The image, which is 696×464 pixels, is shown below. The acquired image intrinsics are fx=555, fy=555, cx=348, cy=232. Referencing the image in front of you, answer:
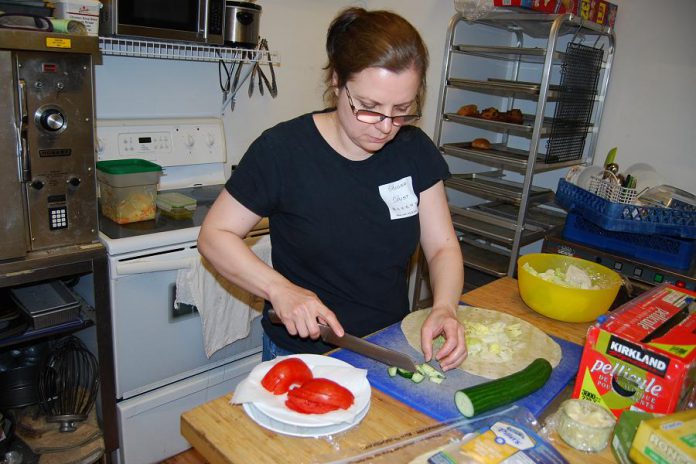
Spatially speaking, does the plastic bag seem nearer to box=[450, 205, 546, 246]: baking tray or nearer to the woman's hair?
box=[450, 205, 546, 246]: baking tray

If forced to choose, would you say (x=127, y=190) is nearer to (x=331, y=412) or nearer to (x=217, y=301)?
(x=217, y=301)

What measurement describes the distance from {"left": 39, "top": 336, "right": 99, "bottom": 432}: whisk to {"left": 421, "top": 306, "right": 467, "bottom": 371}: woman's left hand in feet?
4.28

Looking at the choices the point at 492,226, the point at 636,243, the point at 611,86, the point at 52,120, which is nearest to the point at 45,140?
the point at 52,120

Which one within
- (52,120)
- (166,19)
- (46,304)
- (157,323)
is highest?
(166,19)

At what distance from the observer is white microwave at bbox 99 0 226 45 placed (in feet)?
6.15

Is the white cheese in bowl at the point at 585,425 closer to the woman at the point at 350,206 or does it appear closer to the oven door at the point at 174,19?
the woman at the point at 350,206

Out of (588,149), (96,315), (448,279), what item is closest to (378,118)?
(448,279)

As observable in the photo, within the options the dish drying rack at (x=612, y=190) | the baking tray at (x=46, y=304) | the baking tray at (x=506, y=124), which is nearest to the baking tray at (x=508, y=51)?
the baking tray at (x=506, y=124)

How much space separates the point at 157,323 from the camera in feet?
6.38

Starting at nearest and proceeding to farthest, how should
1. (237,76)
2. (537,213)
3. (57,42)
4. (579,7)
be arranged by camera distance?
1. (57,42)
2. (579,7)
3. (237,76)
4. (537,213)

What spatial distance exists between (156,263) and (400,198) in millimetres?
938

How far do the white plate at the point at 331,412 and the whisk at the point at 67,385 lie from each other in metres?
1.21

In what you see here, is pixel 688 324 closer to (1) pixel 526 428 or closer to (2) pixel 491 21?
(1) pixel 526 428

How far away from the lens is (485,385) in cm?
96
